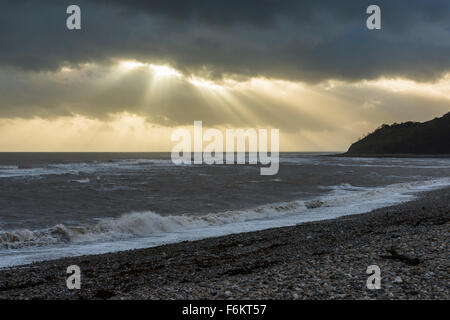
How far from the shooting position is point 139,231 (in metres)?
20.2

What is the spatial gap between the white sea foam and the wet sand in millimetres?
2216

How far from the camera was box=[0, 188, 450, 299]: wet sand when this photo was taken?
7.72m

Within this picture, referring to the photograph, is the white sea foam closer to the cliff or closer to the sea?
the sea

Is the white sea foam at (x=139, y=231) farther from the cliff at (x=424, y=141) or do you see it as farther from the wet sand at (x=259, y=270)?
the cliff at (x=424, y=141)

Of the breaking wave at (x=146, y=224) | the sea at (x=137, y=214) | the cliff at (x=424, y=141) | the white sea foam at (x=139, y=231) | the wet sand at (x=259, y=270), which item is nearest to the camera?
the wet sand at (x=259, y=270)

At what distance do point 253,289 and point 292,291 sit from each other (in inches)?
31.7

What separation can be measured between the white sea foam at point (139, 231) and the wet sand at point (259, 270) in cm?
222

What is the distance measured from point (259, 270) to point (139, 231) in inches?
458

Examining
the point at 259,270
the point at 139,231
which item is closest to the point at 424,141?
the point at 139,231

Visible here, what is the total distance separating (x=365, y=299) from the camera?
705cm

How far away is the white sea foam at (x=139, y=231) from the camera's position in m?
16.0

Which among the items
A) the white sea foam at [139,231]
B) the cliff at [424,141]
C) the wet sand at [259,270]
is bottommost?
the white sea foam at [139,231]

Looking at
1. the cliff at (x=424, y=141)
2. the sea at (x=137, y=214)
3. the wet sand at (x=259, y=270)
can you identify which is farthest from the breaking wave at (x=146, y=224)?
the cliff at (x=424, y=141)
